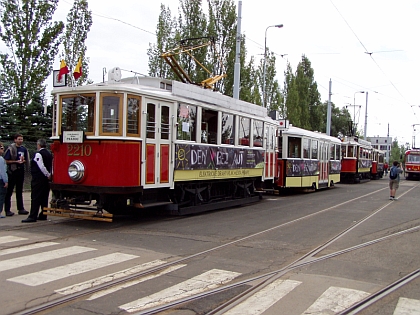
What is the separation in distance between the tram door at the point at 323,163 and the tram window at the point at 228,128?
37.3 ft

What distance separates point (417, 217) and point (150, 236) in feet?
29.2

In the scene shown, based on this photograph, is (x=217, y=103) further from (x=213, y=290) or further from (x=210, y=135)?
(x=213, y=290)

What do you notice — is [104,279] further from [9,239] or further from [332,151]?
[332,151]

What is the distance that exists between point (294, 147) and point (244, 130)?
6567 millimetres

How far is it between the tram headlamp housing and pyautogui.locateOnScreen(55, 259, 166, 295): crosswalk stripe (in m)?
3.76

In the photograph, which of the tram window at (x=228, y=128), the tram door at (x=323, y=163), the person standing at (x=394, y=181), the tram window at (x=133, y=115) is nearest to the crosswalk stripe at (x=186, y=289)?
the tram window at (x=133, y=115)

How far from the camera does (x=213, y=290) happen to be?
5.62m

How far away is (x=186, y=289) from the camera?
5625mm

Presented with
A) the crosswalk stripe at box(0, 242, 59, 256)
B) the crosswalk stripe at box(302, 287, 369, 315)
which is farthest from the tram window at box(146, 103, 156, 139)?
the crosswalk stripe at box(302, 287, 369, 315)

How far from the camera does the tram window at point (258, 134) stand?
51.5 feet

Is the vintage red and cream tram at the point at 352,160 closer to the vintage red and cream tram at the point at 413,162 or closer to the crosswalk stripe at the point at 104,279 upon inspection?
the vintage red and cream tram at the point at 413,162

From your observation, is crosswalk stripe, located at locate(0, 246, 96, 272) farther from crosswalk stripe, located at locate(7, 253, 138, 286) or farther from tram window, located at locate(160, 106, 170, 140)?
tram window, located at locate(160, 106, 170, 140)

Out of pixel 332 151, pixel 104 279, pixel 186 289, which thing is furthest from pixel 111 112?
pixel 332 151

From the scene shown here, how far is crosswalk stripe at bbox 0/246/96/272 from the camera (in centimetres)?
647
